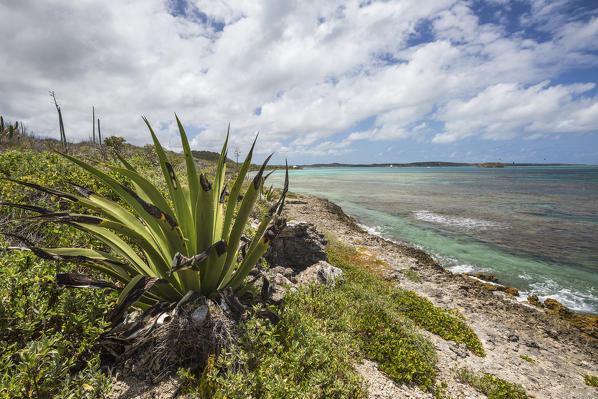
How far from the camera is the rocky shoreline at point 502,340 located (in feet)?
15.5

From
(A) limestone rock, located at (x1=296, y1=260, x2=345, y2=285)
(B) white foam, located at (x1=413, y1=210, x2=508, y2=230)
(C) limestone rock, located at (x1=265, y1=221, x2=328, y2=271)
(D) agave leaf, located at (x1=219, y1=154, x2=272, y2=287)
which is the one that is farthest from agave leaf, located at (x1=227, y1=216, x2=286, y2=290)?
(B) white foam, located at (x1=413, y1=210, x2=508, y2=230)

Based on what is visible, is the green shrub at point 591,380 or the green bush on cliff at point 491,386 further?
the green shrub at point 591,380

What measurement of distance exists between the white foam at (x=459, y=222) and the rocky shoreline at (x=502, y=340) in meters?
10.6

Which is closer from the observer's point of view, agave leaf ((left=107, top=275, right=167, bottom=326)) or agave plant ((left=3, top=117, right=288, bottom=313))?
agave leaf ((left=107, top=275, right=167, bottom=326))

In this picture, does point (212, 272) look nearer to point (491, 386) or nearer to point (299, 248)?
point (299, 248)

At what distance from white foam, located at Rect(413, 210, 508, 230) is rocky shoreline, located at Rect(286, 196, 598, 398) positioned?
10.6 meters

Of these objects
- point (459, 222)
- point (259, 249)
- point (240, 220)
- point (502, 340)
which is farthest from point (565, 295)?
point (240, 220)

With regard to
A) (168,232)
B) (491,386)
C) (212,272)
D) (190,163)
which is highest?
(190,163)

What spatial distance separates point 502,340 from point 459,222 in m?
18.0

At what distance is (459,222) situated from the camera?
2248 centimetres

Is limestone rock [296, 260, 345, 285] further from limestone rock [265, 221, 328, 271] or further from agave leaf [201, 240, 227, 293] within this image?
agave leaf [201, 240, 227, 293]

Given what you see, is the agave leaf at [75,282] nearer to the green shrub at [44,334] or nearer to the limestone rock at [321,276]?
the green shrub at [44,334]

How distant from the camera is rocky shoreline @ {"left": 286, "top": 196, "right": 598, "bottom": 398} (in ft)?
15.5

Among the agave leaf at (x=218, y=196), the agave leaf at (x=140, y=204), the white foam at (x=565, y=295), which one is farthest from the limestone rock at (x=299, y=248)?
the white foam at (x=565, y=295)
